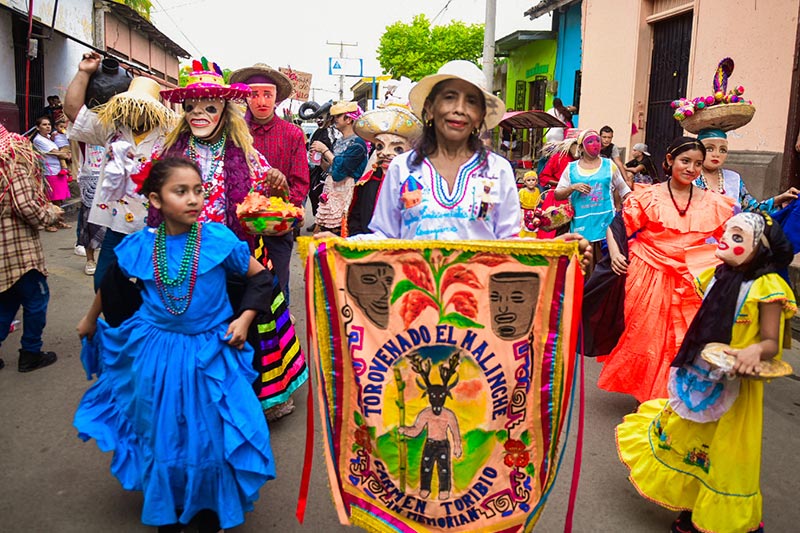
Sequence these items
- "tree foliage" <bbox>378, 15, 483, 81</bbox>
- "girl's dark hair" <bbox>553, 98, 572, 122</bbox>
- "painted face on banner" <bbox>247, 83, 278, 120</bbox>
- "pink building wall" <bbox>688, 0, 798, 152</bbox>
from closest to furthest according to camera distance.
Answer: "painted face on banner" <bbox>247, 83, 278, 120</bbox>, "pink building wall" <bbox>688, 0, 798, 152</bbox>, "girl's dark hair" <bbox>553, 98, 572, 122</bbox>, "tree foliage" <bbox>378, 15, 483, 81</bbox>

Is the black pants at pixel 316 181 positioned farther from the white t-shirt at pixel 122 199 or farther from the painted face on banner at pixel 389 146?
the white t-shirt at pixel 122 199

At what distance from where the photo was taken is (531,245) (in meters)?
2.77

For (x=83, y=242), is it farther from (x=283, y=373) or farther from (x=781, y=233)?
(x=781, y=233)

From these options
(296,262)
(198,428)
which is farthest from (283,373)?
(296,262)

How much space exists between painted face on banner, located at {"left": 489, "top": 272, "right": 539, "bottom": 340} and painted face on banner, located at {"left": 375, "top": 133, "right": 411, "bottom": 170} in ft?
9.26

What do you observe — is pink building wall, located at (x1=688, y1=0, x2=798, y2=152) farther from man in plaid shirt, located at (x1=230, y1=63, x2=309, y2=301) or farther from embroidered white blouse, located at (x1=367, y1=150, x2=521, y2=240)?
embroidered white blouse, located at (x1=367, y1=150, x2=521, y2=240)

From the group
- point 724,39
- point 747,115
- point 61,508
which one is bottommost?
point 61,508

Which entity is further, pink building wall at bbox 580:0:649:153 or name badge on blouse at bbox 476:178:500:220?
pink building wall at bbox 580:0:649:153

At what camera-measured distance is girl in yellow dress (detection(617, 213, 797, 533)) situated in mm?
3199

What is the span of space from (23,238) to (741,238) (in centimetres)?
481

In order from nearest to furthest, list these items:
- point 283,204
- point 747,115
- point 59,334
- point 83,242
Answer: point 283,204 < point 747,115 < point 59,334 < point 83,242

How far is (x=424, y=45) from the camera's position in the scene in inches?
1747

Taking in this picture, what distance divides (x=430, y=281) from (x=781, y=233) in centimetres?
171

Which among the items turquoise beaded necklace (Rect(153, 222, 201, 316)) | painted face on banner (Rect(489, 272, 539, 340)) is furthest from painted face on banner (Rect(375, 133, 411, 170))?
painted face on banner (Rect(489, 272, 539, 340))
